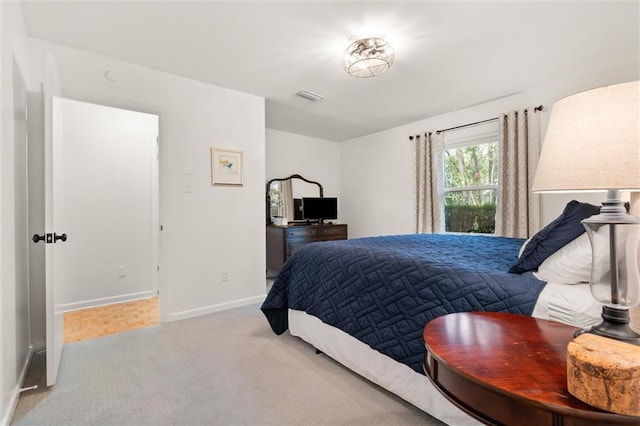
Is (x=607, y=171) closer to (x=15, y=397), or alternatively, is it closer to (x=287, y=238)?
(x=15, y=397)

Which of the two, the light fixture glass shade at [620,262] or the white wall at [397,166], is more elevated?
the white wall at [397,166]

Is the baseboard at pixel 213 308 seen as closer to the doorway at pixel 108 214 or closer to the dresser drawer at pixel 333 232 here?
the doorway at pixel 108 214

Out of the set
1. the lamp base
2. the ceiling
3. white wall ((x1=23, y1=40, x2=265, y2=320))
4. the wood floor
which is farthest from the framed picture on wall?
the lamp base

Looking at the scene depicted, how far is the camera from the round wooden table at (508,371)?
62cm

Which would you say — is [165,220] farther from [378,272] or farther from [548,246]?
[548,246]

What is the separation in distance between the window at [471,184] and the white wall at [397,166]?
35 cm

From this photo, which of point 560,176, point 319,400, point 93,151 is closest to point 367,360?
point 319,400

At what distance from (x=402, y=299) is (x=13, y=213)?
2145 mm

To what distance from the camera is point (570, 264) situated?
4.25 ft

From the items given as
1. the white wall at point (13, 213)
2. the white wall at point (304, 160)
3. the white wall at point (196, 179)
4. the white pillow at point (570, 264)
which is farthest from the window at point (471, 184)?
the white wall at point (13, 213)

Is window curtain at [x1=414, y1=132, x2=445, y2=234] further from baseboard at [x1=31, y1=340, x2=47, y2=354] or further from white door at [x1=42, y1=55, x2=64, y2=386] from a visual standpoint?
baseboard at [x1=31, y1=340, x2=47, y2=354]

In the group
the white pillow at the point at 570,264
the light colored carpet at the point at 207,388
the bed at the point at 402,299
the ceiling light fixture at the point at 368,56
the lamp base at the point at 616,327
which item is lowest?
the light colored carpet at the point at 207,388

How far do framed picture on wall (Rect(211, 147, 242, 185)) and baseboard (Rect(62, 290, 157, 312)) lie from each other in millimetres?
1841

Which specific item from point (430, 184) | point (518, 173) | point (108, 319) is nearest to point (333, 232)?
point (430, 184)
